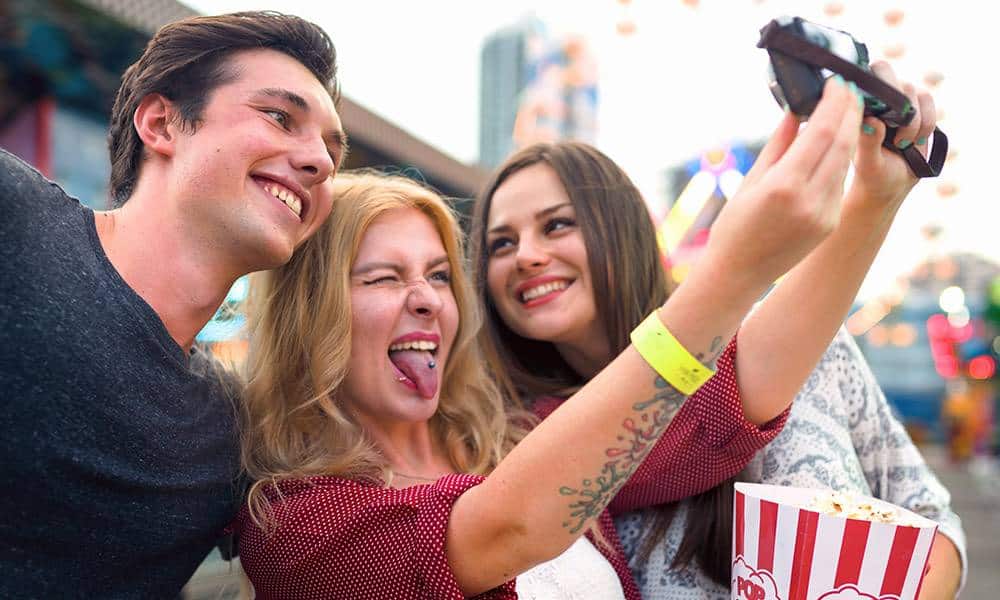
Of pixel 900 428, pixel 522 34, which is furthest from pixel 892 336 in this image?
pixel 900 428

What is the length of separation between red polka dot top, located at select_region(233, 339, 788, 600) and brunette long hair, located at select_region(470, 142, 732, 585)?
0.99 feet

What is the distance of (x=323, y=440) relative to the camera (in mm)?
1935

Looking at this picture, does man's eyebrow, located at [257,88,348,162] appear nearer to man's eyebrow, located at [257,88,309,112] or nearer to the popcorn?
man's eyebrow, located at [257,88,309,112]

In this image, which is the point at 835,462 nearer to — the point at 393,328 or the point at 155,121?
the point at 393,328

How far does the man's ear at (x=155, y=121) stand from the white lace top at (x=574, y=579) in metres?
1.36

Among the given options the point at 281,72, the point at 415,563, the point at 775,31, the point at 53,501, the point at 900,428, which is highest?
the point at 775,31

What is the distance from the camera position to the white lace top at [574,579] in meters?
1.81

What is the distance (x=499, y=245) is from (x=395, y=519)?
4.15 ft

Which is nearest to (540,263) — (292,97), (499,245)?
(499,245)

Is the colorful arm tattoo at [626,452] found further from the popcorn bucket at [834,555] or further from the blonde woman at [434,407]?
the popcorn bucket at [834,555]

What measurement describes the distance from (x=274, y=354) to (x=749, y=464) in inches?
52.5

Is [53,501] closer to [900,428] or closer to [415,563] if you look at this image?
[415,563]

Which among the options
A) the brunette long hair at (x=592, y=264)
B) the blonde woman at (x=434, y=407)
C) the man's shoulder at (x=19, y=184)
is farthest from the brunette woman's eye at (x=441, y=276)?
the man's shoulder at (x=19, y=184)

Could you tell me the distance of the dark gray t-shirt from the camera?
1.44 m
